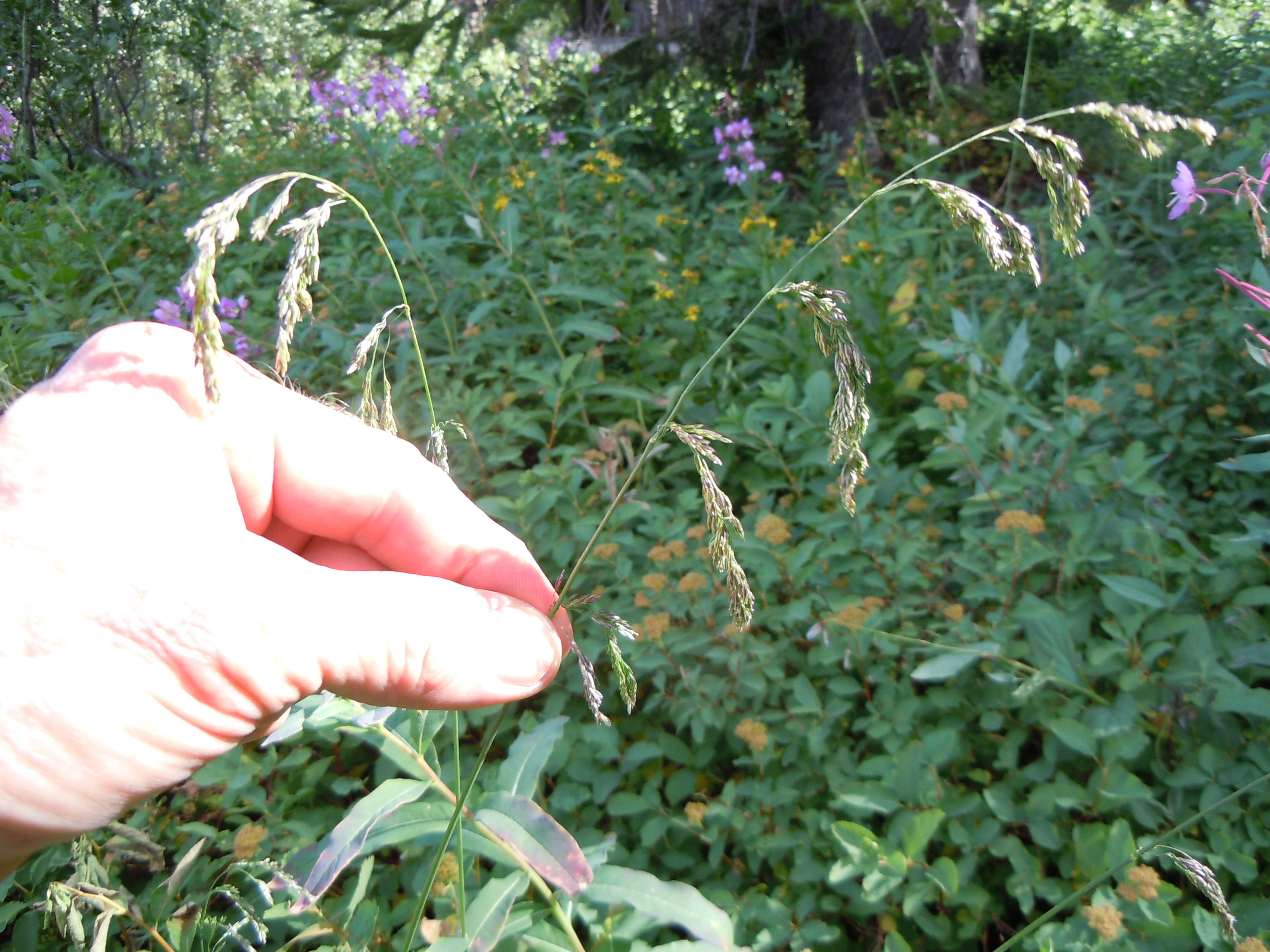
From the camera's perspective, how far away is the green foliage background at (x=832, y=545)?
150 centimetres

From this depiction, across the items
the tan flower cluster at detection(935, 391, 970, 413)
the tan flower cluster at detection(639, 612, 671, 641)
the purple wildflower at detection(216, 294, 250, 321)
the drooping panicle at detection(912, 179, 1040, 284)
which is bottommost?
the tan flower cluster at detection(639, 612, 671, 641)

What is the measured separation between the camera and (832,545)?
1988 mm

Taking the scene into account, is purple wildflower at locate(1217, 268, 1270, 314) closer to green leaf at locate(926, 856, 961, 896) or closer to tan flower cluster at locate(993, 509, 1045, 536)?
tan flower cluster at locate(993, 509, 1045, 536)

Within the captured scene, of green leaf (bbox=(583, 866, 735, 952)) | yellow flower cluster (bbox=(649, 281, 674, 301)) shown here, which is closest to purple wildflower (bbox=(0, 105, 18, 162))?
yellow flower cluster (bbox=(649, 281, 674, 301))

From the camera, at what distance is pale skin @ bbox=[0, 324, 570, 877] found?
2.50 ft

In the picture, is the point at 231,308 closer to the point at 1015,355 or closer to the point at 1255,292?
the point at 1015,355

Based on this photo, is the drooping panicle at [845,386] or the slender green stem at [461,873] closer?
the drooping panicle at [845,386]

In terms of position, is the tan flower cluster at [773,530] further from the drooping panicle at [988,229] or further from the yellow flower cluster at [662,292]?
the yellow flower cluster at [662,292]

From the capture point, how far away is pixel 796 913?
4.93 ft

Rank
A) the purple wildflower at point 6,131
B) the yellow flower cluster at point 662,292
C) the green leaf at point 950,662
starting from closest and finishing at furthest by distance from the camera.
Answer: the green leaf at point 950,662 < the purple wildflower at point 6,131 < the yellow flower cluster at point 662,292

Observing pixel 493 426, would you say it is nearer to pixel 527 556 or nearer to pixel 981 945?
pixel 527 556

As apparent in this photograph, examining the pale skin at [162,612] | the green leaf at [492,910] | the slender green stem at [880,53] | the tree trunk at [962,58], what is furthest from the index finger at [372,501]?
the tree trunk at [962,58]

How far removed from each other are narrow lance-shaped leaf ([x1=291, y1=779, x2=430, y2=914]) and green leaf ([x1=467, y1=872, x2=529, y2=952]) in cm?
19

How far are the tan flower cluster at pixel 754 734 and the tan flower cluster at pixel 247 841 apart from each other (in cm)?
92
